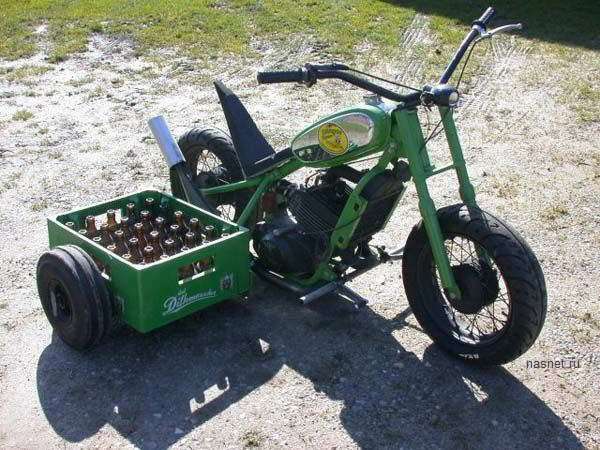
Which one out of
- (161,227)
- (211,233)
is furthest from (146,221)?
(211,233)

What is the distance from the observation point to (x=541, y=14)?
36.6 ft

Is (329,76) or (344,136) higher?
(329,76)

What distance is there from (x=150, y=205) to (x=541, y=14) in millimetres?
8542

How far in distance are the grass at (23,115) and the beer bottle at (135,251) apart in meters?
3.72

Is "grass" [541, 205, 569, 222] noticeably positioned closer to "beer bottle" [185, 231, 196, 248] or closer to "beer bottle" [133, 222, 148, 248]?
"beer bottle" [185, 231, 196, 248]

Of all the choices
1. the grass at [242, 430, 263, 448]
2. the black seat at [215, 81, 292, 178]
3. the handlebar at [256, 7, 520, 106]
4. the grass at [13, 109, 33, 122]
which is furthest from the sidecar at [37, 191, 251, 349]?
the grass at [13, 109, 33, 122]

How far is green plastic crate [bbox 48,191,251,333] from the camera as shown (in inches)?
144

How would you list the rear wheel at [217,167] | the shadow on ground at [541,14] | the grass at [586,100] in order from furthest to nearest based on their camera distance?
the shadow on ground at [541,14]
the grass at [586,100]
the rear wheel at [217,167]

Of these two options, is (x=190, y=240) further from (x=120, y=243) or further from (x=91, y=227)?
(x=91, y=227)

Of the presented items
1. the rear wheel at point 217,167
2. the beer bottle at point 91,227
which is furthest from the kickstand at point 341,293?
the beer bottle at point 91,227

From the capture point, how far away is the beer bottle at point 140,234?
13.9 feet

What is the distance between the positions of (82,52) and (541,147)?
18.7 feet

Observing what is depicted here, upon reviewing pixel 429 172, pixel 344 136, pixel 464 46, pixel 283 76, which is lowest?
pixel 429 172

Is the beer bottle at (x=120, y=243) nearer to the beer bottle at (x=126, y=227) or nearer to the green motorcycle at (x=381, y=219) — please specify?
the beer bottle at (x=126, y=227)
